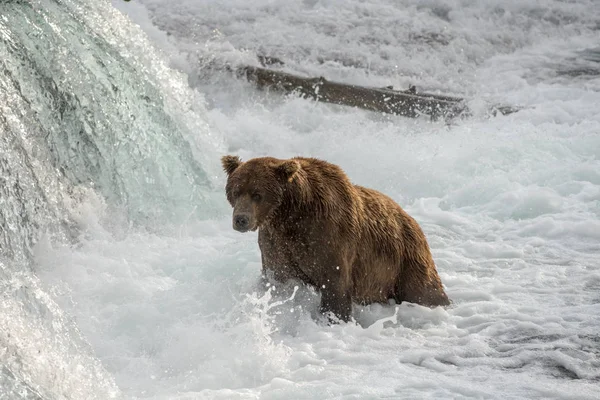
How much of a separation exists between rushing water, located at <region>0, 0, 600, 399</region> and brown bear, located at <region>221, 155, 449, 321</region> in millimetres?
166

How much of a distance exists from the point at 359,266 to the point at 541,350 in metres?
1.21

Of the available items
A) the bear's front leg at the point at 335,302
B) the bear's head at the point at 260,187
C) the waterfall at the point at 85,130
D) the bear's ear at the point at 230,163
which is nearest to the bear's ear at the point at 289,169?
the bear's head at the point at 260,187

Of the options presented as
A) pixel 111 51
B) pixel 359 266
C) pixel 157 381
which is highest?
pixel 111 51

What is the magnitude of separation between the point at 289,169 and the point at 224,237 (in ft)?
8.26

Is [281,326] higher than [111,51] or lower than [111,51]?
lower

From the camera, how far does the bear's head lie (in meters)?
5.46

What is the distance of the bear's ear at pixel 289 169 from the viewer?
5453 mm

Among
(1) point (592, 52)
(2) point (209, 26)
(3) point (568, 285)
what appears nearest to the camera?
(3) point (568, 285)

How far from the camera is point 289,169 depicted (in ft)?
17.9

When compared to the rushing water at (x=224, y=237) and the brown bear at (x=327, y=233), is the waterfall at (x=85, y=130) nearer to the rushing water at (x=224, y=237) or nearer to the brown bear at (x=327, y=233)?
the rushing water at (x=224, y=237)

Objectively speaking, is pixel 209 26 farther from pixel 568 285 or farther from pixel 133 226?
pixel 568 285

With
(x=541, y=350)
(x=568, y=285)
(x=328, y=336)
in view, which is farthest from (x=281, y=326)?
(x=568, y=285)

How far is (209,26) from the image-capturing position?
16.5 m

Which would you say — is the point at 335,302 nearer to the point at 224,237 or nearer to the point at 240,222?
the point at 240,222
